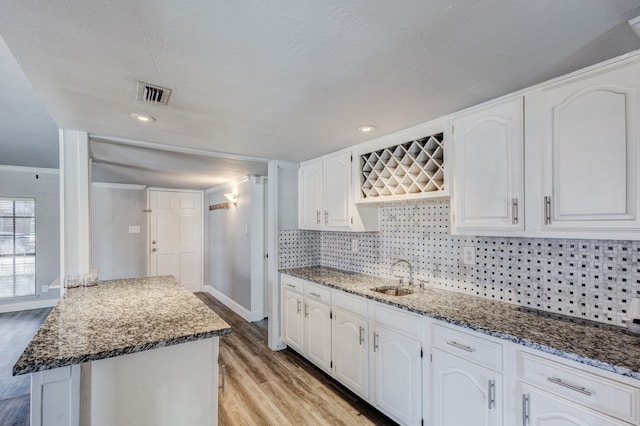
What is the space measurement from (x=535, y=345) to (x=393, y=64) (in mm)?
1431

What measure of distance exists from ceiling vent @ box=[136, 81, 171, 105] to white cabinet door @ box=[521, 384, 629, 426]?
2370 mm

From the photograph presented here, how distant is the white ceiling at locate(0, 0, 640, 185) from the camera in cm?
108

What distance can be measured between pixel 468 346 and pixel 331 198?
72.4 inches

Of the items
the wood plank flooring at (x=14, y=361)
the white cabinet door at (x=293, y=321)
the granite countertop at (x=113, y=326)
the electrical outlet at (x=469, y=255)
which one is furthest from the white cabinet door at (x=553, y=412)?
the wood plank flooring at (x=14, y=361)

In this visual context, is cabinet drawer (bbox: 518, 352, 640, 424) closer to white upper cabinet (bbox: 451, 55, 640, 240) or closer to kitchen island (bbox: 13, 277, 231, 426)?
white upper cabinet (bbox: 451, 55, 640, 240)

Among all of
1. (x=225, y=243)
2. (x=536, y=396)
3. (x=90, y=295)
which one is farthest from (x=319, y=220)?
(x=225, y=243)

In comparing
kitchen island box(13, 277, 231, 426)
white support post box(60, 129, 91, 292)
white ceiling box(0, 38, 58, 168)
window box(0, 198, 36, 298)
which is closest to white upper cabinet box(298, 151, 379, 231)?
kitchen island box(13, 277, 231, 426)

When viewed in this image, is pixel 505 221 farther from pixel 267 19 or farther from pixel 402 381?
pixel 267 19

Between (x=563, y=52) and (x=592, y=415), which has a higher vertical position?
(x=563, y=52)

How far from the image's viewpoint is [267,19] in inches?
44.5

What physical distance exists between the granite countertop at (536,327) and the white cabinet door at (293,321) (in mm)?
949

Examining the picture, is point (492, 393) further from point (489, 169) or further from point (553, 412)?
point (489, 169)

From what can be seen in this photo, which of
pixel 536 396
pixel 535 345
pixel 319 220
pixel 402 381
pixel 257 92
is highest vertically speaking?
pixel 257 92

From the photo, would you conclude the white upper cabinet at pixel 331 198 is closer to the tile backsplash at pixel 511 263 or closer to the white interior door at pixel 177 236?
the tile backsplash at pixel 511 263
